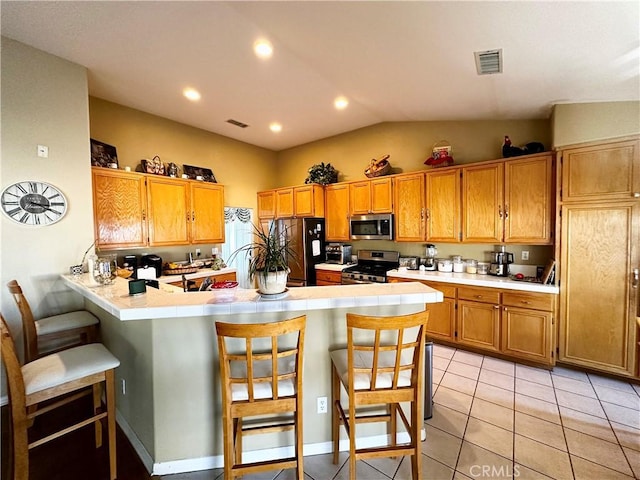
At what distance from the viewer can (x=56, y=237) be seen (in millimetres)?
2730

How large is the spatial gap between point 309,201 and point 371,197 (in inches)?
44.9

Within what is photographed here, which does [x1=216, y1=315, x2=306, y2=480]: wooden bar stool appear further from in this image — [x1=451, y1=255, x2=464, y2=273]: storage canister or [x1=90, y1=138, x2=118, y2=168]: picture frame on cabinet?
[x1=90, y1=138, x2=118, y2=168]: picture frame on cabinet

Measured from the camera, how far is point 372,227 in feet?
14.5

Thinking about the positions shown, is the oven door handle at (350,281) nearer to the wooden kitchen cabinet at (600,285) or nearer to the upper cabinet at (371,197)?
the upper cabinet at (371,197)

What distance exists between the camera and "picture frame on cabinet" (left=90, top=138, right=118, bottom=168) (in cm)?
332

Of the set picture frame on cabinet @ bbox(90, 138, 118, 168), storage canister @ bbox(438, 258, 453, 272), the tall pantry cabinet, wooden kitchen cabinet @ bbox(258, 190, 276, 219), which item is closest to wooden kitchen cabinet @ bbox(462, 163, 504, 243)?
storage canister @ bbox(438, 258, 453, 272)

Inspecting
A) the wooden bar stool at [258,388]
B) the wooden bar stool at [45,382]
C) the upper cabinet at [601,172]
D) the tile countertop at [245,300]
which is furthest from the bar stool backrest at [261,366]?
the upper cabinet at [601,172]

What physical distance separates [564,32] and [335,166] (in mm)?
3598

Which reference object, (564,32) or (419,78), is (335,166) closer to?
(419,78)

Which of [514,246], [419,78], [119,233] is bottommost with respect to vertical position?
[514,246]

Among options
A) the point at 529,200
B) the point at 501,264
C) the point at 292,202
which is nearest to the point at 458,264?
the point at 501,264

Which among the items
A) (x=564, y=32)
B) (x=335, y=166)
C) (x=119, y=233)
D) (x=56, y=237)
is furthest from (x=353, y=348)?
(x=335, y=166)

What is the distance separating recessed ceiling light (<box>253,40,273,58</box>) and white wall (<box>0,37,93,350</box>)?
6.22 ft
